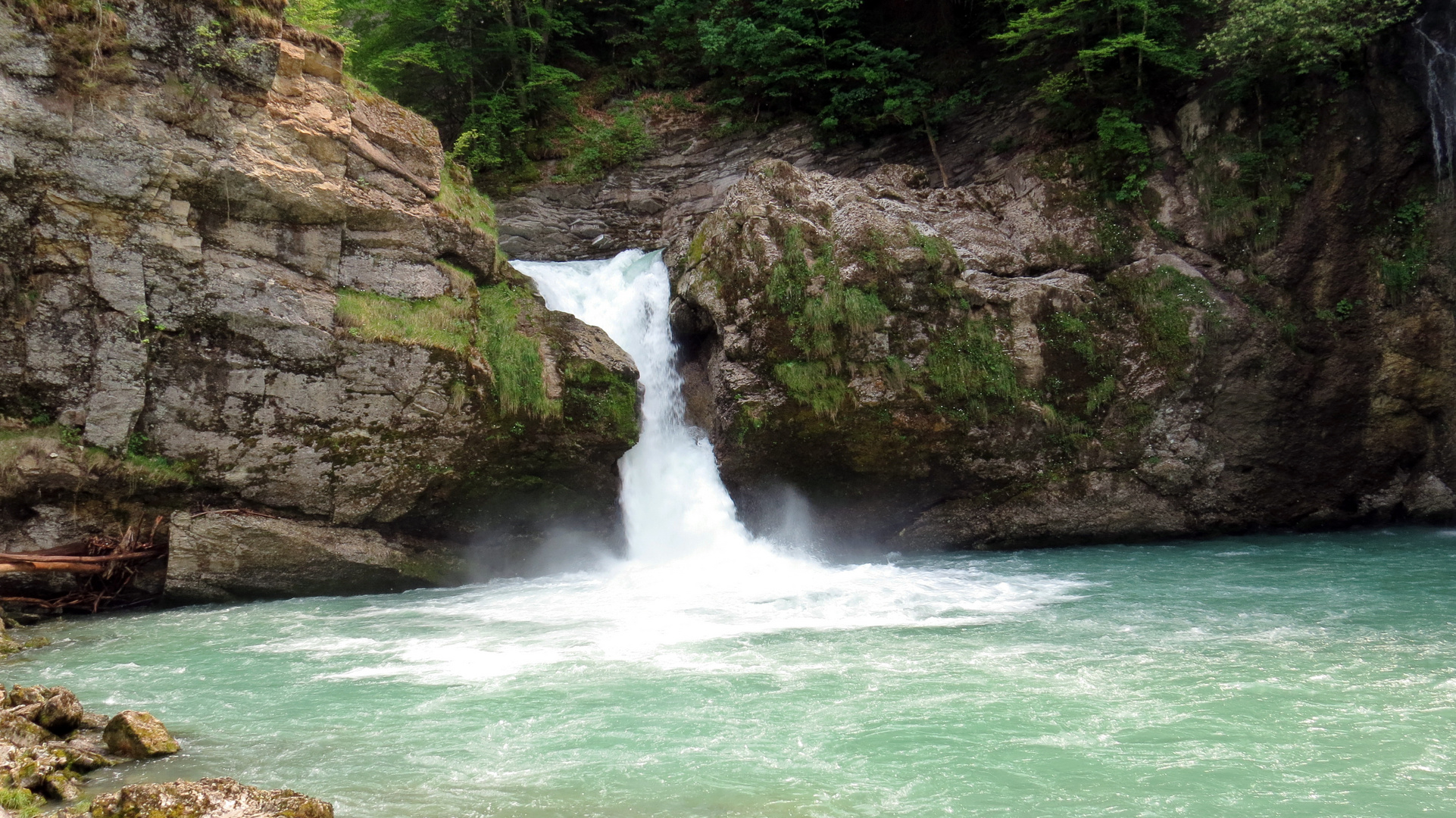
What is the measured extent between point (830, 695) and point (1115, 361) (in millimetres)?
10339

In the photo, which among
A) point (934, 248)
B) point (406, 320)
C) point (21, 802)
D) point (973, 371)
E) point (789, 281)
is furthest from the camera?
point (934, 248)

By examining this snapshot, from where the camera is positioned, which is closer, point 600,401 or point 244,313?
point 244,313

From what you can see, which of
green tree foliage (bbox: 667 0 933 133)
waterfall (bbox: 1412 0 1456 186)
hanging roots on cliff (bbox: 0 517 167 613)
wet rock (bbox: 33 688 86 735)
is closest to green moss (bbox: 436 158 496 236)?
hanging roots on cliff (bbox: 0 517 167 613)

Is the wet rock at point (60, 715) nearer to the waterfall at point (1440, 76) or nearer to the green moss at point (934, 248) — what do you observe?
the green moss at point (934, 248)

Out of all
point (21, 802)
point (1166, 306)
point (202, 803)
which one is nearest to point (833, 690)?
point (202, 803)

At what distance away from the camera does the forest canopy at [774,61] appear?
15.8m

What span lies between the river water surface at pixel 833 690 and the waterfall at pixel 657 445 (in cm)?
199

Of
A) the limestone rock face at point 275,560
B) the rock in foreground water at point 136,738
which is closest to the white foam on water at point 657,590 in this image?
the limestone rock face at point 275,560

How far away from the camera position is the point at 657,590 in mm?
11664

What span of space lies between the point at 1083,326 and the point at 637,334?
24.9 feet

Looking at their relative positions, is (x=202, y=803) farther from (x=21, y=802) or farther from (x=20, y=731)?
(x=20, y=731)

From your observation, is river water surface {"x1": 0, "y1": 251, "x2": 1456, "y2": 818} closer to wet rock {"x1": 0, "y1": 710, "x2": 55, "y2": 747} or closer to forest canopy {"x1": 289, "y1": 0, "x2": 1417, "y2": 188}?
wet rock {"x1": 0, "y1": 710, "x2": 55, "y2": 747}

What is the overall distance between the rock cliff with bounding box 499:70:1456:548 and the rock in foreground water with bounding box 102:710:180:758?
9658 mm

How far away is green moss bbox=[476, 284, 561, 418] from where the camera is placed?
43.2ft
